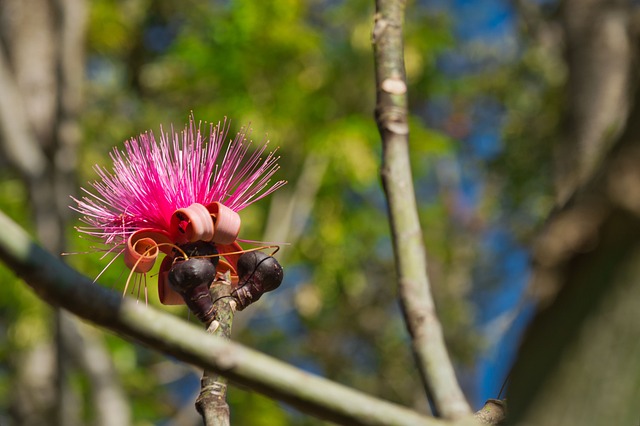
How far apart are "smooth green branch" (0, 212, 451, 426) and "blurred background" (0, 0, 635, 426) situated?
157mm

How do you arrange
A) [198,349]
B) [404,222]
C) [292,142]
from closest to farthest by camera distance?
[198,349] → [404,222] → [292,142]

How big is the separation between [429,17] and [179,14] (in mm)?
3176

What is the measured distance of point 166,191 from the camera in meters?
1.10

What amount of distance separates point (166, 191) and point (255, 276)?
19cm

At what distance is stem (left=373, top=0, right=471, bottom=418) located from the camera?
71 centimetres

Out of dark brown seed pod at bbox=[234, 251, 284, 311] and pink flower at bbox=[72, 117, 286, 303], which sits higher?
pink flower at bbox=[72, 117, 286, 303]

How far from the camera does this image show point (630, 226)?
1.45ft

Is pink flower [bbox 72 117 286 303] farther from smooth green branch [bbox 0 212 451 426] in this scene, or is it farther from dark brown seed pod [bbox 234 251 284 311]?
smooth green branch [bbox 0 212 451 426]

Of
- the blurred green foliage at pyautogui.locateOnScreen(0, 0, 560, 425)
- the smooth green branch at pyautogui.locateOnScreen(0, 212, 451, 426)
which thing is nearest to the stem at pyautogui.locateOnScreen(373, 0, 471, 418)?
the smooth green branch at pyautogui.locateOnScreen(0, 212, 451, 426)

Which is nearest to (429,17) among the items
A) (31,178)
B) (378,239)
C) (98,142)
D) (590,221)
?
(378,239)

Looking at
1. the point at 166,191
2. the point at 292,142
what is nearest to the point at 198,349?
the point at 166,191

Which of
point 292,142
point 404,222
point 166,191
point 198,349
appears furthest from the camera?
point 292,142

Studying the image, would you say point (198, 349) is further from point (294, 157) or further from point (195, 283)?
point (294, 157)

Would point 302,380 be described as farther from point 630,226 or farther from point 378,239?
point 378,239
